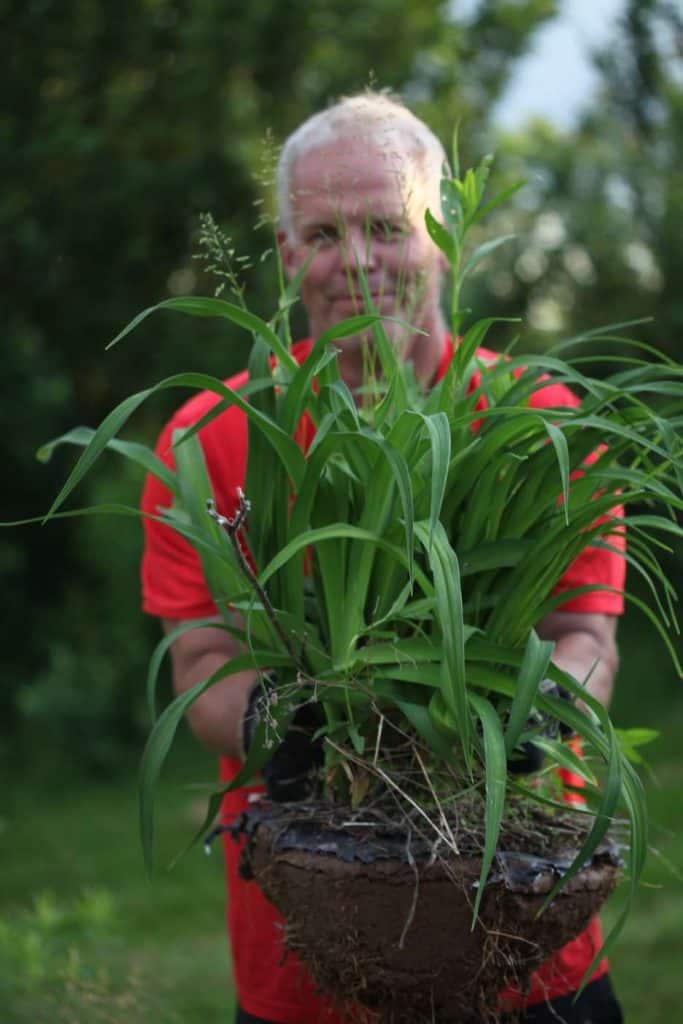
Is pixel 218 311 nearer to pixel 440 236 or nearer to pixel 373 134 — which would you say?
pixel 440 236

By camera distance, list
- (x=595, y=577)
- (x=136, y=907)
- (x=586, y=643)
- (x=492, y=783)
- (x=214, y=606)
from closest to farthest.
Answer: (x=492, y=783)
(x=586, y=643)
(x=595, y=577)
(x=214, y=606)
(x=136, y=907)

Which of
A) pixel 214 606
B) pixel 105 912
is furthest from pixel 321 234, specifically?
pixel 105 912

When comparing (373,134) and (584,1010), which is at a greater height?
(373,134)

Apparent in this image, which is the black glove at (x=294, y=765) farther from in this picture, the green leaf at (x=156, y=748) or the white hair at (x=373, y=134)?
the white hair at (x=373, y=134)

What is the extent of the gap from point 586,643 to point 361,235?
2.17 ft

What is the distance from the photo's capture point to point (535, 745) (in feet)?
5.40

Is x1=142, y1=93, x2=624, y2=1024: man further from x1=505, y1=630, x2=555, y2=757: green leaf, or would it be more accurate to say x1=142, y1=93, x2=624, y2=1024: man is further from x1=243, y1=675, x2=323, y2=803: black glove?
x1=505, y1=630, x2=555, y2=757: green leaf

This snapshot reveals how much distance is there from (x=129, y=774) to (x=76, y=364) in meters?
2.44

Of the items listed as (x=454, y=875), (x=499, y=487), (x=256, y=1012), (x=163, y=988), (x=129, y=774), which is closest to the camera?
(x=454, y=875)

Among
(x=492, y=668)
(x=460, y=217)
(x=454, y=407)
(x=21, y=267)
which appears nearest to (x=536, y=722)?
(x=492, y=668)

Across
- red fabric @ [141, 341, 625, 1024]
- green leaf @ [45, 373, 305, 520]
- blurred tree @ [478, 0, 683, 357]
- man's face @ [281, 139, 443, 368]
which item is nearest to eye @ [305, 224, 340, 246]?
man's face @ [281, 139, 443, 368]

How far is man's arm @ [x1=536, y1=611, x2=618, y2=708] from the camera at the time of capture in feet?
6.57

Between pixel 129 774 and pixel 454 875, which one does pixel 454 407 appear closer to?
pixel 454 875

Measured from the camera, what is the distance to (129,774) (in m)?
7.34
